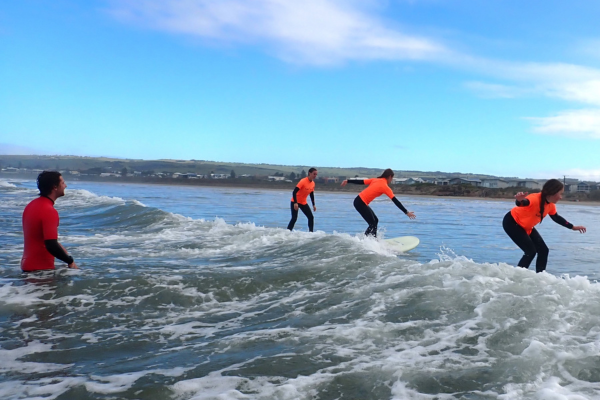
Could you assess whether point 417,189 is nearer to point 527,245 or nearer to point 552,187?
point 527,245

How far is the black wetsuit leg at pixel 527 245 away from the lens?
769cm

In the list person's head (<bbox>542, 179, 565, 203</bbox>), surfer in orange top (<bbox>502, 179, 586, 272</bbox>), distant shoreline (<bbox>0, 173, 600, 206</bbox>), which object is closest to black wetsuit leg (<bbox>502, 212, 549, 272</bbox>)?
surfer in orange top (<bbox>502, 179, 586, 272</bbox>)

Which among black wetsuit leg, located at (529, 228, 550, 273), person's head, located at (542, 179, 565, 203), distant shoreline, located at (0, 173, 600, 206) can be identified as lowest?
distant shoreline, located at (0, 173, 600, 206)

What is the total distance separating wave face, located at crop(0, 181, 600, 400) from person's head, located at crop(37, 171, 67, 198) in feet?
4.01

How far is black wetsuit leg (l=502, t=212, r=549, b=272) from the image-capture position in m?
7.69

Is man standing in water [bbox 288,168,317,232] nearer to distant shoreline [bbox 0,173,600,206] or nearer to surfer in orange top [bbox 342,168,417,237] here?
surfer in orange top [bbox 342,168,417,237]

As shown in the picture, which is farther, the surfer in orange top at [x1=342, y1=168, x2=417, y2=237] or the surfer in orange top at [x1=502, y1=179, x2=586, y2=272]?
the surfer in orange top at [x1=342, y1=168, x2=417, y2=237]

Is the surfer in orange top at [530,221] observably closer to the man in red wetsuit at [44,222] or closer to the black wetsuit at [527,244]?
the black wetsuit at [527,244]

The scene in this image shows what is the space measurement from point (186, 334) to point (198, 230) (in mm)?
8935

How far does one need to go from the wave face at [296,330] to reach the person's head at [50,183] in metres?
1.22

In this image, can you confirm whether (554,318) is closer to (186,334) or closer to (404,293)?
(404,293)

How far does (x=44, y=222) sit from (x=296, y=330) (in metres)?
3.16

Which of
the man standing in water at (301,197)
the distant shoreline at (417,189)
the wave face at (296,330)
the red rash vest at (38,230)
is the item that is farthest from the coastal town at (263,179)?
the red rash vest at (38,230)

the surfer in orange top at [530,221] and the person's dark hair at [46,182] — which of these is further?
the surfer in orange top at [530,221]
